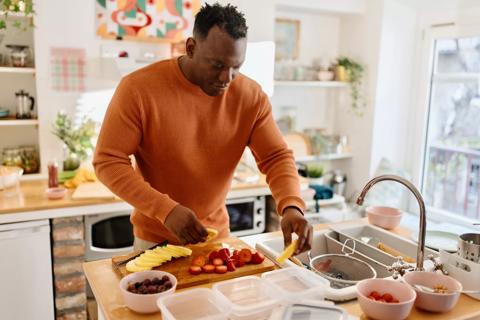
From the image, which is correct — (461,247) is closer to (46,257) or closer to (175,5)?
(46,257)

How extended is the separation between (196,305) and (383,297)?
502mm

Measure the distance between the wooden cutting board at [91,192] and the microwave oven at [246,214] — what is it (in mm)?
745

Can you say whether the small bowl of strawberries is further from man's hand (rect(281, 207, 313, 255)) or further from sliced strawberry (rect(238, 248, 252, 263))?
man's hand (rect(281, 207, 313, 255))

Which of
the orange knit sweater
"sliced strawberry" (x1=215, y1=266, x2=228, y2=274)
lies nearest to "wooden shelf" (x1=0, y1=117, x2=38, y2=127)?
the orange knit sweater

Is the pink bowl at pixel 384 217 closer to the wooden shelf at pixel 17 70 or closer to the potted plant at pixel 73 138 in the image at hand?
the potted plant at pixel 73 138

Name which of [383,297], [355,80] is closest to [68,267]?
[383,297]

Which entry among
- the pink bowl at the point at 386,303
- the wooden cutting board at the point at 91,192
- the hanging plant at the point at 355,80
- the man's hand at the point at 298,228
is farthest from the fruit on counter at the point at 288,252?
the hanging plant at the point at 355,80

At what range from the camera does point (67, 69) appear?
2.86 meters

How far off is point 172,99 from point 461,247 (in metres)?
1.04

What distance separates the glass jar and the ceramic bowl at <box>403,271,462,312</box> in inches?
97.0

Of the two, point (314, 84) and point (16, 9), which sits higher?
point (16, 9)

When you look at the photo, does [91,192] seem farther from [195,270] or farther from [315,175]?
[315,175]

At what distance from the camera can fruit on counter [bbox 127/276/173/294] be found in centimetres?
117

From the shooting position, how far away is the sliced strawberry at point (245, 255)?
144 cm
